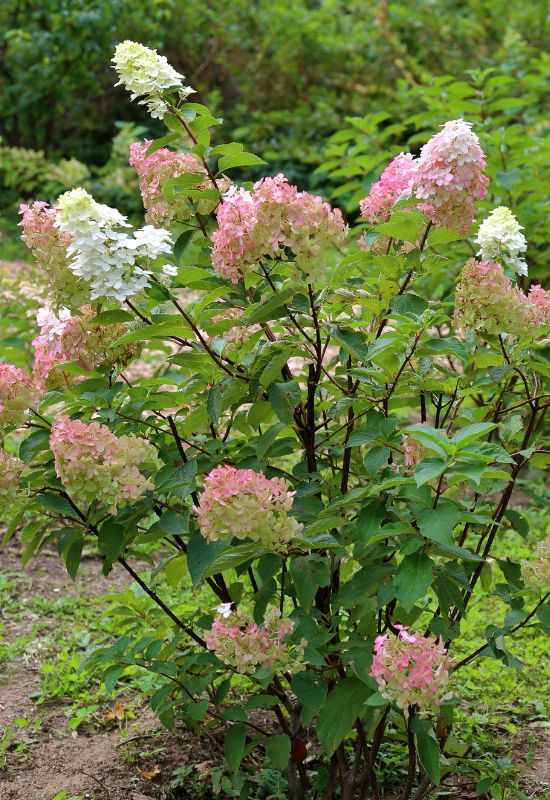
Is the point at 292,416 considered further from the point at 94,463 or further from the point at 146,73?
the point at 146,73

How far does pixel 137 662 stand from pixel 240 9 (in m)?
8.94

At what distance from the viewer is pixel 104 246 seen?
70.1 inches

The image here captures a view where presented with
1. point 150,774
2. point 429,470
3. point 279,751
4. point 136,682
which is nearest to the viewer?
point 429,470

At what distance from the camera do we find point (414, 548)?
1.70 m

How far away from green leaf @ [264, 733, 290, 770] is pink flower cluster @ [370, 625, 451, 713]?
0.56m

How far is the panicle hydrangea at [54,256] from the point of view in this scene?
185cm

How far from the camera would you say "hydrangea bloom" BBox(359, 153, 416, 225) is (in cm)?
197

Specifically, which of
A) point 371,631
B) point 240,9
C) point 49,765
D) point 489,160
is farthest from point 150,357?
point 240,9

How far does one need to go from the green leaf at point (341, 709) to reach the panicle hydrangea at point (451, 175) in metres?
0.89

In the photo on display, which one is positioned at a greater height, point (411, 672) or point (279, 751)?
point (411, 672)

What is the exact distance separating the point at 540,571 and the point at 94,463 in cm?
88

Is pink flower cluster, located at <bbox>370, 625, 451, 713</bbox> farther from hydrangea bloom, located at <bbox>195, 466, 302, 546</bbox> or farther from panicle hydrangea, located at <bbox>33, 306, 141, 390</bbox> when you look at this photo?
panicle hydrangea, located at <bbox>33, 306, 141, 390</bbox>

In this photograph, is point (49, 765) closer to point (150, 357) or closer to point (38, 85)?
point (150, 357)

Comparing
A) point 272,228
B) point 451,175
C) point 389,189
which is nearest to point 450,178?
point 451,175
